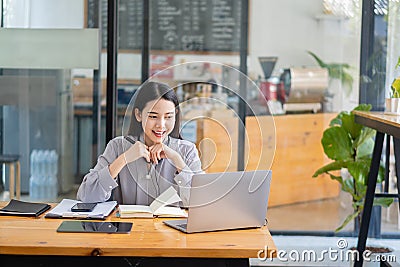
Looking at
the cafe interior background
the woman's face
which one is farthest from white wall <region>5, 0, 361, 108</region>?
the woman's face

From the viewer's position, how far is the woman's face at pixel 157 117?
255 cm

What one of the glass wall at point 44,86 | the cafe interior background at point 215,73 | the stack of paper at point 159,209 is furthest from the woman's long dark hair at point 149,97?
the glass wall at point 44,86

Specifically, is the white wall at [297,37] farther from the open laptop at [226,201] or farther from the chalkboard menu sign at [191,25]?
the open laptop at [226,201]

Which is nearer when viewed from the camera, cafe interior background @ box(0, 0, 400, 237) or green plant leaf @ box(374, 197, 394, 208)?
green plant leaf @ box(374, 197, 394, 208)

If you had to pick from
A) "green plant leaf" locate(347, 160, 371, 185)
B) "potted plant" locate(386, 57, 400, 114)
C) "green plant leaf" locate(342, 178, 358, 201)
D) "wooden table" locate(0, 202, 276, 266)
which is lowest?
"green plant leaf" locate(342, 178, 358, 201)

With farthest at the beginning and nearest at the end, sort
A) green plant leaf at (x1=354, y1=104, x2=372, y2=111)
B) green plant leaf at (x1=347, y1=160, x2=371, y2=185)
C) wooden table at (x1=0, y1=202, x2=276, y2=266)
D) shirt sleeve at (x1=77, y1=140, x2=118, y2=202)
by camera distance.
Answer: green plant leaf at (x1=354, y1=104, x2=372, y2=111) < green plant leaf at (x1=347, y1=160, x2=371, y2=185) < shirt sleeve at (x1=77, y1=140, x2=118, y2=202) < wooden table at (x1=0, y1=202, x2=276, y2=266)

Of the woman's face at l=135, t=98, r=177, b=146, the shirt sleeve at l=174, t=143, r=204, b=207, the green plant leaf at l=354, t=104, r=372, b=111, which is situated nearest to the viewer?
the woman's face at l=135, t=98, r=177, b=146

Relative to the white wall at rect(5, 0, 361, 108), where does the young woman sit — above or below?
below

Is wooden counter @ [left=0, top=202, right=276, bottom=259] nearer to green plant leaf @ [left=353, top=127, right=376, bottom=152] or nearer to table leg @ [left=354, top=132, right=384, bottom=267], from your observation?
table leg @ [left=354, top=132, right=384, bottom=267]

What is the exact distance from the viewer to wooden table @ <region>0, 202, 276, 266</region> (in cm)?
213

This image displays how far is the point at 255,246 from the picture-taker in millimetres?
2178

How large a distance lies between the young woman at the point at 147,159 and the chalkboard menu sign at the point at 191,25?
5.95ft

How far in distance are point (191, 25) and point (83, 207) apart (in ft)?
7.59

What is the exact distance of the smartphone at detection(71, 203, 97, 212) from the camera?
8.53ft
